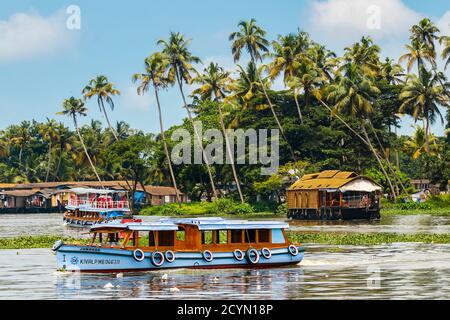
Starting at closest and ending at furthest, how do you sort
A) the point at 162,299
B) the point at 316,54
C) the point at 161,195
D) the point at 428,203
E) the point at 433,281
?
the point at 162,299 → the point at 433,281 → the point at 428,203 → the point at 316,54 → the point at 161,195

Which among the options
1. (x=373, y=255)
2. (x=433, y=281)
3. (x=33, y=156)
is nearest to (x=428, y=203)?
(x=373, y=255)

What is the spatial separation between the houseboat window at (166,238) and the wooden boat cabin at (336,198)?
47.4 meters

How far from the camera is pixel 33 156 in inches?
6304

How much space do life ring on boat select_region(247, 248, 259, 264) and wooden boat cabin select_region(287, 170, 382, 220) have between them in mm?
45596

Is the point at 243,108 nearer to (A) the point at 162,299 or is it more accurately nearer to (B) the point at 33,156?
(B) the point at 33,156

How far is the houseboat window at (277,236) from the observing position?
1455 inches

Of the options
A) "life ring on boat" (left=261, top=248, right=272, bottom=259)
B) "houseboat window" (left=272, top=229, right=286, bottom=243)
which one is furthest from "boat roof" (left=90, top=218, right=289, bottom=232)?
"life ring on boat" (left=261, top=248, right=272, bottom=259)

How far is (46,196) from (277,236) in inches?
4183

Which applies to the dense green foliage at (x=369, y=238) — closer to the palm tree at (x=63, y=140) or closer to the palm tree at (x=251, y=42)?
the palm tree at (x=251, y=42)

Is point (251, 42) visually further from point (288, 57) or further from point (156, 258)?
point (156, 258)

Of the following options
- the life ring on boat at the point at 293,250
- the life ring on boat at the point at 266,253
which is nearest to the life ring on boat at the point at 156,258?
the life ring on boat at the point at 266,253

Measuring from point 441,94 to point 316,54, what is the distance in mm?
17107

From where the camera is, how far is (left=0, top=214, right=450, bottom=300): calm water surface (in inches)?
1125

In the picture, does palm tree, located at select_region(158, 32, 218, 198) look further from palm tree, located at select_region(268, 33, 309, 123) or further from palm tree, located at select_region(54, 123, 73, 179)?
palm tree, located at select_region(54, 123, 73, 179)
